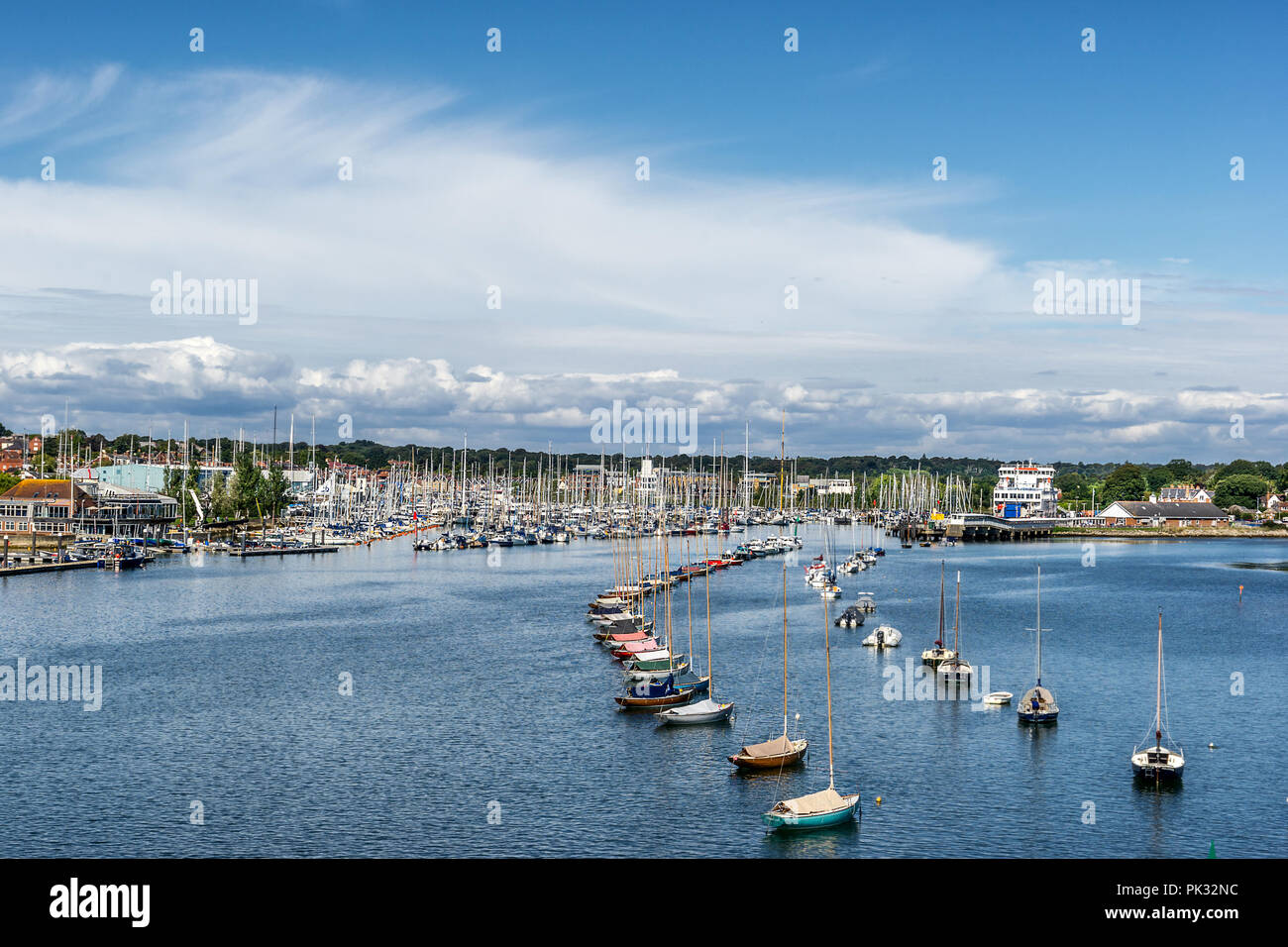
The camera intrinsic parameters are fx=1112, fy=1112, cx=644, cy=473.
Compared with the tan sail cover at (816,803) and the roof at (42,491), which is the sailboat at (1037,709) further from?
the roof at (42,491)

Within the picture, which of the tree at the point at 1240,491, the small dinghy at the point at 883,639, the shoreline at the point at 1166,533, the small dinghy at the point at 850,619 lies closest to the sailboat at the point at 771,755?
the small dinghy at the point at 883,639

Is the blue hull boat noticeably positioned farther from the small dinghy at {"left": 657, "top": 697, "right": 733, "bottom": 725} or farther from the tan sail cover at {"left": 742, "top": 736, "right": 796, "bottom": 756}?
the small dinghy at {"left": 657, "top": 697, "right": 733, "bottom": 725}

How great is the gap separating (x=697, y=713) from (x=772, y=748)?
6057 mm

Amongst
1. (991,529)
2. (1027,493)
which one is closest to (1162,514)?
(1027,493)

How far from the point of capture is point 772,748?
31.9m

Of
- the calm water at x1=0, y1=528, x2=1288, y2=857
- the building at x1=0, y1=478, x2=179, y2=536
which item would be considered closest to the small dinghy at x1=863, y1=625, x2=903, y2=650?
the calm water at x1=0, y1=528, x2=1288, y2=857

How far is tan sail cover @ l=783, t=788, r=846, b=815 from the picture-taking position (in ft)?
85.8

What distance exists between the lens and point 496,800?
28.7 m

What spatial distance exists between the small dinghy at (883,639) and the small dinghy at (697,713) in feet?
62.3

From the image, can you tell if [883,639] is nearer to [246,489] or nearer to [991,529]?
[246,489]

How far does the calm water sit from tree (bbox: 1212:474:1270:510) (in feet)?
452

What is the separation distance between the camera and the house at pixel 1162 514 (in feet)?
562
